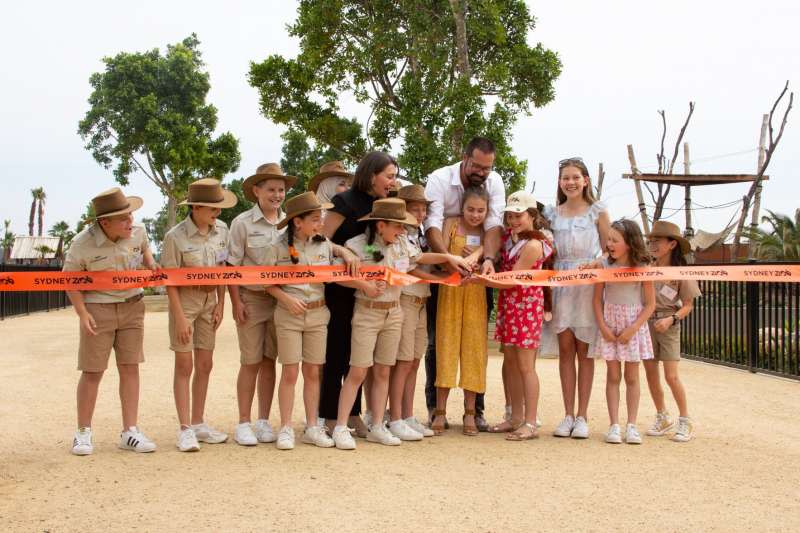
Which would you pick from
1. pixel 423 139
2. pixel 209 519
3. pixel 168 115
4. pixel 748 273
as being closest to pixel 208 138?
pixel 168 115

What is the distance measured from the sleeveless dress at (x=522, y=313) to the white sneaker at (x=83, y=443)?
118 inches

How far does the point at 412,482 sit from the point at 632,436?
6.71 ft

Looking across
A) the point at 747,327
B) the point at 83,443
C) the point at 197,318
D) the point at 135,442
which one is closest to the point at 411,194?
the point at 197,318

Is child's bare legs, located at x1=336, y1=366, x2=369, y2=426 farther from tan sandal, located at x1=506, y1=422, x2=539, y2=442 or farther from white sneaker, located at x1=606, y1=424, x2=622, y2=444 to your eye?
white sneaker, located at x1=606, y1=424, x2=622, y2=444

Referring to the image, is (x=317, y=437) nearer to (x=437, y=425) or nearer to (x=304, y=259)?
(x=437, y=425)

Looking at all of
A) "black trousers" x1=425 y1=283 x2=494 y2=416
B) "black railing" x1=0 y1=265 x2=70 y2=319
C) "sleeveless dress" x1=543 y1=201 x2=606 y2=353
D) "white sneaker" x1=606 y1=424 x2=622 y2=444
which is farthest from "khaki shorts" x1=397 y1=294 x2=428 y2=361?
"black railing" x1=0 y1=265 x2=70 y2=319

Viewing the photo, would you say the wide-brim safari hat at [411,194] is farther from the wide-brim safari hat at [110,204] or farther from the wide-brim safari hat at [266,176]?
the wide-brim safari hat at [110,204]

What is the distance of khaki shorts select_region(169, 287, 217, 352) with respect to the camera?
19.8ft

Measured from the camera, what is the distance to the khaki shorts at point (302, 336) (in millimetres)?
5992

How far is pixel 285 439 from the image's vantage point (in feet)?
19.5

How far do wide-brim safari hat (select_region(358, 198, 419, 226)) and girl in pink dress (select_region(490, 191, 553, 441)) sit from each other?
2.88ft

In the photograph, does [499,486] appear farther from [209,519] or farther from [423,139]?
[423,139]

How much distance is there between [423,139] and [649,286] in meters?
9.62

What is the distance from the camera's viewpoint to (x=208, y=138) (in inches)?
1479
